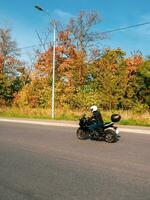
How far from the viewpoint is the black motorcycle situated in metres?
14.6

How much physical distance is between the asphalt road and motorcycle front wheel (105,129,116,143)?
1.51ft

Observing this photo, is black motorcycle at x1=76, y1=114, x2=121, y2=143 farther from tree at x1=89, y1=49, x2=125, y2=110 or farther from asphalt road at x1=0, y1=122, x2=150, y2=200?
tree at x1=89, y1=49, x2=125, y2=110

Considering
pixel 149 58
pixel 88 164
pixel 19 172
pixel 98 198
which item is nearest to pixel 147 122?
pixel 88 164

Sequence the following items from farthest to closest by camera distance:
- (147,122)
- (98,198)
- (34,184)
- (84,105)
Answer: (84,105)
(147,122)
(34,184)
(98,198)

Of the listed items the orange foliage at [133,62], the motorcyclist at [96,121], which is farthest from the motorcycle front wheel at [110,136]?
the orange foliage at [133,62]

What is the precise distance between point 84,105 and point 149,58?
1540 centimetres

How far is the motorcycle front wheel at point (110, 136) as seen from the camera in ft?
47.6

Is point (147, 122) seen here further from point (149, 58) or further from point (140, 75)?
point (149, 58)

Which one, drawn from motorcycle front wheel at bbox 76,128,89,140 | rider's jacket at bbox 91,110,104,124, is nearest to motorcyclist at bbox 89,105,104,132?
rider's jacket at bbox 91,110,104,124

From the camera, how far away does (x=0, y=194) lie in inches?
264

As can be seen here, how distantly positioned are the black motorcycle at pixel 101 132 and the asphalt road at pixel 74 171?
1.98ft

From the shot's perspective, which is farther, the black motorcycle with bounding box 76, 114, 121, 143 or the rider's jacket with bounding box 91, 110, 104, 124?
the rider's jacket with bounding box 91, 110, 104, 124

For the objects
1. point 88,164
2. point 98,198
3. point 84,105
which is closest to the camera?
point 98,198

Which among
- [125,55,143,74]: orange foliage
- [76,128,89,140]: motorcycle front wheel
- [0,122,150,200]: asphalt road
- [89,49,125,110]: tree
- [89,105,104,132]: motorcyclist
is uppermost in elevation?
[125,55,143,74]: orange foliage
